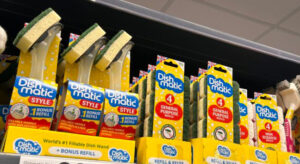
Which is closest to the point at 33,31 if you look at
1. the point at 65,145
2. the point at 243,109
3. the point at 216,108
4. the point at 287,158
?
the point at 65,145

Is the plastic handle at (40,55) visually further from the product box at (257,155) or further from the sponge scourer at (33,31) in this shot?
the product box at (257,155)

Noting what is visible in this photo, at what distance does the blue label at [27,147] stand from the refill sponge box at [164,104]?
11.4 inches

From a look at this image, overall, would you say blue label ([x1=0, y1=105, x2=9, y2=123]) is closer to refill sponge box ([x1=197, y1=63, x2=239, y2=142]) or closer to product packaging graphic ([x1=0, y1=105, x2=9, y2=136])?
product packaging graphic ([x1=0, y1=105, x2=9, y2=136])

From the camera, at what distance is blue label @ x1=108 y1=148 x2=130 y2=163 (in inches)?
30.1

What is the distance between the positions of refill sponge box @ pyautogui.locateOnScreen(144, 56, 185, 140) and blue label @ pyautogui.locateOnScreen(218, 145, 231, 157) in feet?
0.38

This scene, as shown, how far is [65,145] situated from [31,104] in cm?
12

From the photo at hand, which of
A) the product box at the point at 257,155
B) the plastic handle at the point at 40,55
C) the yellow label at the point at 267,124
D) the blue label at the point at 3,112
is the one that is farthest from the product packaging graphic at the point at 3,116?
the yellow label at the point at 267,124

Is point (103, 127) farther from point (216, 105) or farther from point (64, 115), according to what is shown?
point (216, 105)

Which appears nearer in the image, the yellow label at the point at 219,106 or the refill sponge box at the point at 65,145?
the refill sponge box at the point at 65,145

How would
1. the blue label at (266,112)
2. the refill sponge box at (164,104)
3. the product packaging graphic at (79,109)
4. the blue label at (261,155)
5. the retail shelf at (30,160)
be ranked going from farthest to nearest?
the blue label at (266,112) → the blue label at (261,155) → the refill sponge box at (164,104) → the product packaging graphic at (79,109) → the retail shelf at (30,160)

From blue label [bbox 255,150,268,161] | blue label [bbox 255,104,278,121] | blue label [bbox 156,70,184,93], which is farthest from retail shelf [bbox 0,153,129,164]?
blue label [bbox 255,104,278,121]

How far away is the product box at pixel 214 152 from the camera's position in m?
0.86

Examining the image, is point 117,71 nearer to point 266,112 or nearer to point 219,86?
point 219,86

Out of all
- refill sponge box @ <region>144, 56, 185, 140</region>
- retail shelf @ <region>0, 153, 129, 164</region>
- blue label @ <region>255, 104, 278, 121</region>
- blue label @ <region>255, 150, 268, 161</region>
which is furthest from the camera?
blue label @ <region>255, 104, 278, 121</region>
